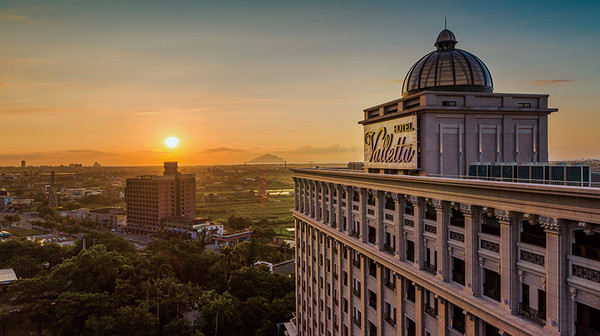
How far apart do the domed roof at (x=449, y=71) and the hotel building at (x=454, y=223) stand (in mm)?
125

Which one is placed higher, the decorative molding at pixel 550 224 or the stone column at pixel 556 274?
the decorative molding at pixel 550 224

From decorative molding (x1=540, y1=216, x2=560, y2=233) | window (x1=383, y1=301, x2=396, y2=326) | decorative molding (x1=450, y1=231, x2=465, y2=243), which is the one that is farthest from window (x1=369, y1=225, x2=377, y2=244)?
decorative molding (x1=540, y1=216, x2=560, y2=233)

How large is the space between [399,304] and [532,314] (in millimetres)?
12646

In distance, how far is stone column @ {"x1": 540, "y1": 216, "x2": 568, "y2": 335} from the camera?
55.5 feet

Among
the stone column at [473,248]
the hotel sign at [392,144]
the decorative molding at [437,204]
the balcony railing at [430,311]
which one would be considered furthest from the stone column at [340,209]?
the stone column at [473,248]

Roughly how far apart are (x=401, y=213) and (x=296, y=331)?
39.8 m

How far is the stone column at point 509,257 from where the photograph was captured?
19.5 m

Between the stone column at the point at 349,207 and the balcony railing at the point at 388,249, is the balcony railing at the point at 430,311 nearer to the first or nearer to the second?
the balcony railing at the point at 388,249

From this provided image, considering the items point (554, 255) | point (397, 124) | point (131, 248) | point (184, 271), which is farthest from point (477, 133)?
point (131, 248)

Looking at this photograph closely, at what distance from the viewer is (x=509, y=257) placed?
19.6m

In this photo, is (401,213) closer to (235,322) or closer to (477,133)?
(477,133)

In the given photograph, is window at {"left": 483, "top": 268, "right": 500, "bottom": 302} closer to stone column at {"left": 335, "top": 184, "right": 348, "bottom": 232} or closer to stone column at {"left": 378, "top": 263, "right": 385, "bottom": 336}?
stone column at {"left": 378, "top": 263, "right": 385, "bottom": 336}

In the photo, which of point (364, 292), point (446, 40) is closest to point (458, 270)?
point (364, 292)

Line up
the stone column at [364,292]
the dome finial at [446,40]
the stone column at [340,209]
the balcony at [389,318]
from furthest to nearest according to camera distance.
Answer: the stone column at [340,209], the dome finial at [446,40], the stone column at [364,292], the balcony at [389,318]
